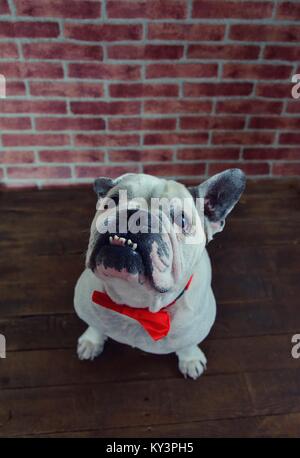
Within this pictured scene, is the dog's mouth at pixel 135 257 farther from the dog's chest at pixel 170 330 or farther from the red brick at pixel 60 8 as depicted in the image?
the red brick at pixel 60 8

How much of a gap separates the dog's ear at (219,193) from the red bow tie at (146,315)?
0.57ft

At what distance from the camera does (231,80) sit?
2004mm

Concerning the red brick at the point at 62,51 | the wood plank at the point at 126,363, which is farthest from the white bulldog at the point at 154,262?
the red brick at the point at 62,51

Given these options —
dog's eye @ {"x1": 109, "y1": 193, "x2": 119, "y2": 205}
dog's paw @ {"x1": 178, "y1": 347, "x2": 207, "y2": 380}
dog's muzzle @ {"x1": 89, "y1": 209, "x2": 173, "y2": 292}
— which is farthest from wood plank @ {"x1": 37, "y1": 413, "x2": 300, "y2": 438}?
dog's eye @ {"x1": 109, "y1": 193, "x2": 119, "y2": 205}

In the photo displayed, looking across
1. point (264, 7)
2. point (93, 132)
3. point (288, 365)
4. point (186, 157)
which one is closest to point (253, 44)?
point (264, 7)

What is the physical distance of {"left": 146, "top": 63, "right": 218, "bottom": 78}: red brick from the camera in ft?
6.37

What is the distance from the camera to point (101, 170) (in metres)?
2.22

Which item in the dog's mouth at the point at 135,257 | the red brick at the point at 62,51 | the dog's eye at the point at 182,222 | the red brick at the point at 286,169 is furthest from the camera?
the red brick at the point at 286,169

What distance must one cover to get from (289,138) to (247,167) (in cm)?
22

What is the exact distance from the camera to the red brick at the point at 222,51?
1.90 meters

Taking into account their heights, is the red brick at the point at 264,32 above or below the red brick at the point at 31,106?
above

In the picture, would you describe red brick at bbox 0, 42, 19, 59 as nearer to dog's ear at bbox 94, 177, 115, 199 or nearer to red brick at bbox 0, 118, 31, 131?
red brick at bbox 0, 118, 31, 131

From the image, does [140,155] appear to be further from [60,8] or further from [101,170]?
[60,8]

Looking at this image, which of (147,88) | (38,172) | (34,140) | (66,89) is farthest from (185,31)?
(38,172)
